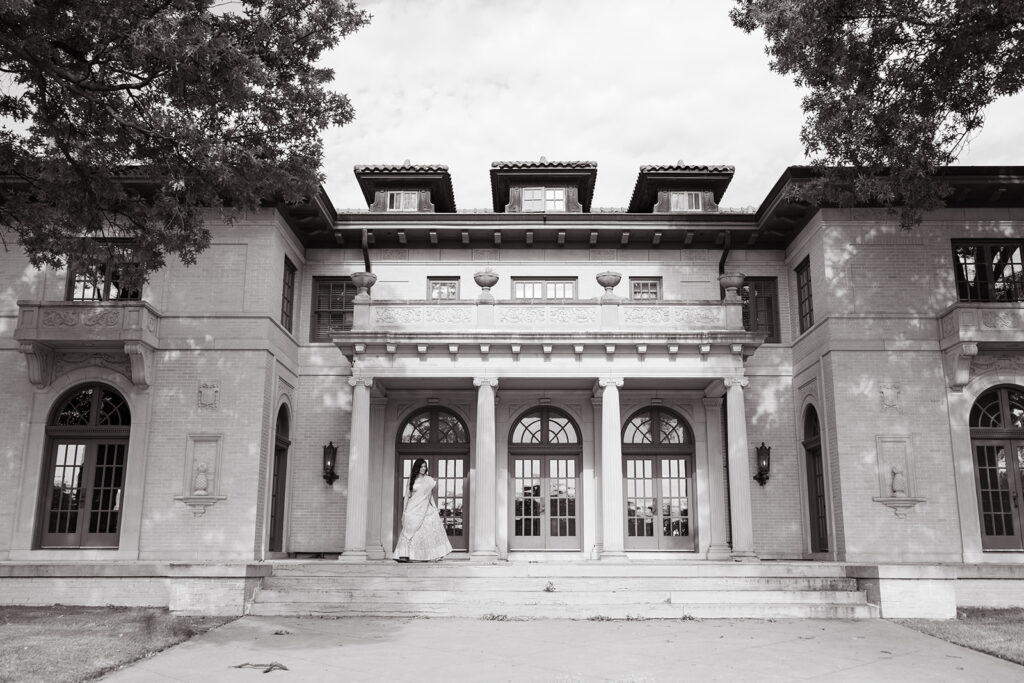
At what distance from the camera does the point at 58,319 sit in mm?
17094

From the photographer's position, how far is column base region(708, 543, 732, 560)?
18.0 metres

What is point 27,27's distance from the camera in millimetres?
9938

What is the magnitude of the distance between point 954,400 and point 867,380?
180 cm

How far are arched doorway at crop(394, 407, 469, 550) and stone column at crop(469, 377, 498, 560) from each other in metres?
2.15

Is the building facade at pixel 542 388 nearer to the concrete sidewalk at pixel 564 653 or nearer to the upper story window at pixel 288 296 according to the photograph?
the upper story window at pixel 288 296

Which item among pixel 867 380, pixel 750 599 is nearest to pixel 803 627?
pixel 750 599

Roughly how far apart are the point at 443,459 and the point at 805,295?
30.6ft

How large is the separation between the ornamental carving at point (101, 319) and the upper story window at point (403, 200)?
24.1ft

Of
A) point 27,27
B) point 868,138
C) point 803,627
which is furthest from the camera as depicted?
point 868,138

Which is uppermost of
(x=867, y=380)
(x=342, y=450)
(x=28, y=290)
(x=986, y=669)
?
(x=28, y=290)

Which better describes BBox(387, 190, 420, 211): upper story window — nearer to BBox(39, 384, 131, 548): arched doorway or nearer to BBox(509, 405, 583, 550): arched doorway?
BBox(509, 405, 583, 550): arched doorway

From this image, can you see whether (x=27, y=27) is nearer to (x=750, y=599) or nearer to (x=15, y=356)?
(x=15, y=356)

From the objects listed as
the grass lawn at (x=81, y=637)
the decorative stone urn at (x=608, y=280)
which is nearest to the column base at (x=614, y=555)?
the decorative stone urn at (x=608, y=280)

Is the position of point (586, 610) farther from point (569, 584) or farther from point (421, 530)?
point (421, 530)
